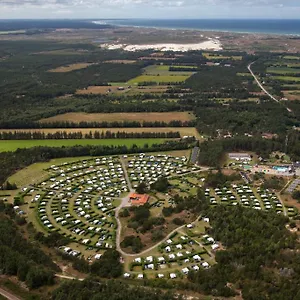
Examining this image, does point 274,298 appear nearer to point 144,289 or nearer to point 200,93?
point 144,289

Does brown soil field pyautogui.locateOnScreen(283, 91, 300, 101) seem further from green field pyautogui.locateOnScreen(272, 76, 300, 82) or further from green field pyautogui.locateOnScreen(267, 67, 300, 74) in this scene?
green field pyautogui.locateOnScreen(267, 67, 300, 74)

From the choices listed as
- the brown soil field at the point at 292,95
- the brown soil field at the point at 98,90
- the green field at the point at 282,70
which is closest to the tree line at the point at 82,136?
the brown soil field at the point at 98,90

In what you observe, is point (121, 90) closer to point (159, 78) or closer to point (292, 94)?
point (159, 78)

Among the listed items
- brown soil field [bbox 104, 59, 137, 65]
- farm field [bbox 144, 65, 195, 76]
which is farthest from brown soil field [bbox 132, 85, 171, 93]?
brown soil field [bbox 104, 59, 137, 65]

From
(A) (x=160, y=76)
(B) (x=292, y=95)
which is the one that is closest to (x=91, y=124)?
(B) (x=292, y=95)

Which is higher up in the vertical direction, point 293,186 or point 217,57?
point 217,57

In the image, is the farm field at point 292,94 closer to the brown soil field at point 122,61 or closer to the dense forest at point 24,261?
the brown soil field at point 122,61
